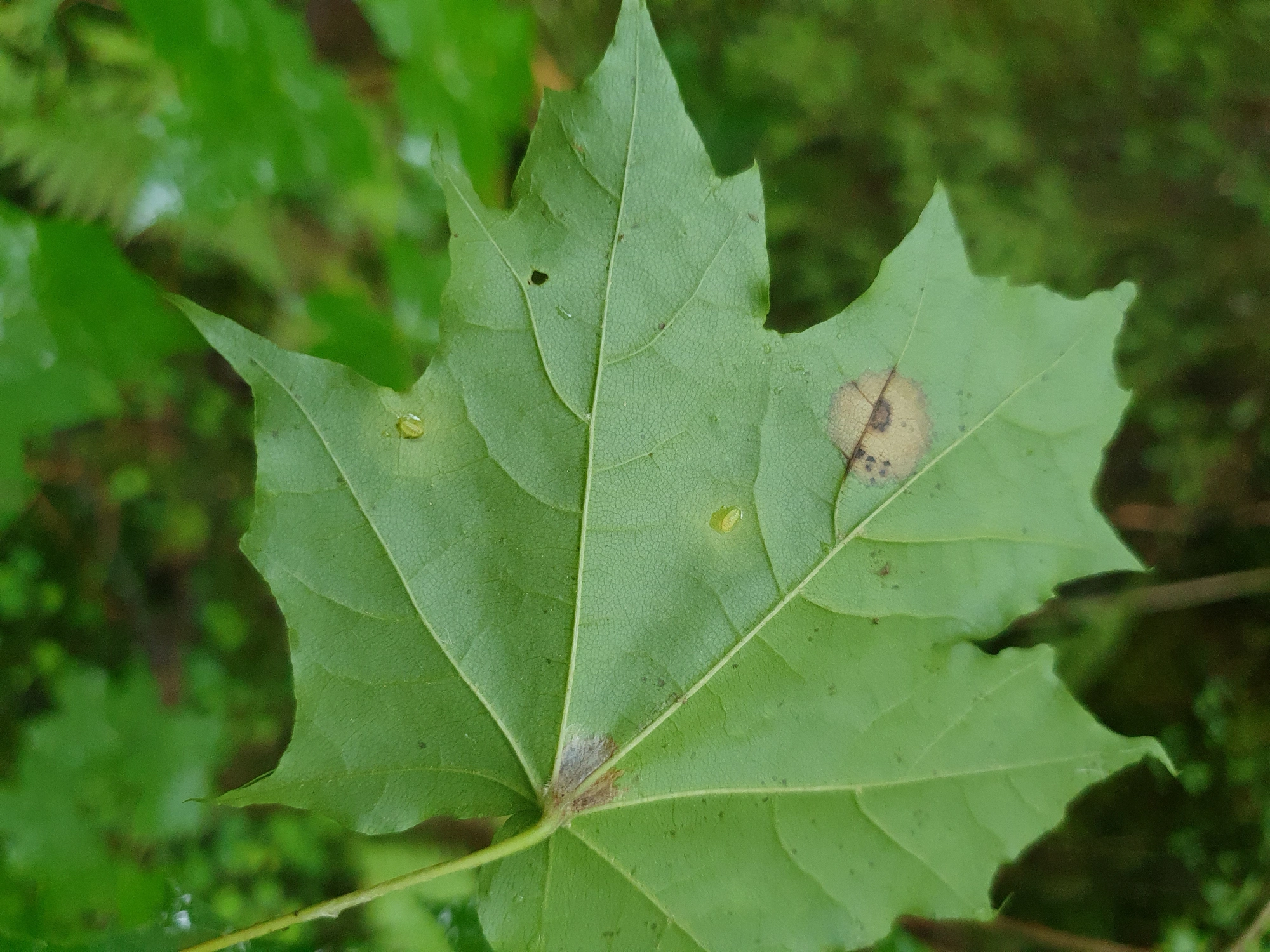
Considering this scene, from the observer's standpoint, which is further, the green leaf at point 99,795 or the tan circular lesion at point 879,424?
the green leaf at point 99,795

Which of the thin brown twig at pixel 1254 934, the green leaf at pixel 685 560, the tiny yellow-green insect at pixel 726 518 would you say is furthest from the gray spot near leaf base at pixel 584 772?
the thin brown twig at pixel 1254 934

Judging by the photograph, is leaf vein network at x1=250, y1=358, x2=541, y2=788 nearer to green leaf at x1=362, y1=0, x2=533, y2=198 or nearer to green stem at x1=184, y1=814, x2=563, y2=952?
green stem at x1=184, y1=814, x2=563, y2=952

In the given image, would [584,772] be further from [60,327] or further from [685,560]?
[60,327]

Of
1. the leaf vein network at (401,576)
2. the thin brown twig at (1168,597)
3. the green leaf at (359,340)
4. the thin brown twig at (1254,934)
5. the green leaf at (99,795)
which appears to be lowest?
the green leaf at (99,795)

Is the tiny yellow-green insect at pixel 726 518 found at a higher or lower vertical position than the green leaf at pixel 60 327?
higher

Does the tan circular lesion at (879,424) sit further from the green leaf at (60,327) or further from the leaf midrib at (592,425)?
the green leaf at (60,327)

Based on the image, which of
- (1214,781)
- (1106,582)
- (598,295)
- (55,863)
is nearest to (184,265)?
(55,863)
